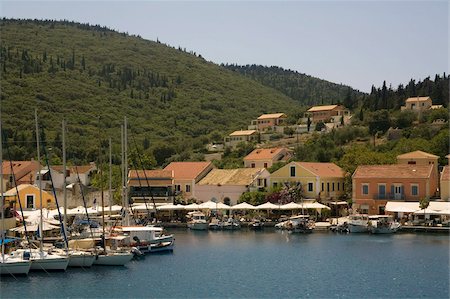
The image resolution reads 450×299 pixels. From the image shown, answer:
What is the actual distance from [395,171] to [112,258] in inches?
1327

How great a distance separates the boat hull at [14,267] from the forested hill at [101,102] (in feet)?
210

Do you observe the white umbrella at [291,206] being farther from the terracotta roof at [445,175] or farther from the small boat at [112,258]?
the small boat at [112,258]

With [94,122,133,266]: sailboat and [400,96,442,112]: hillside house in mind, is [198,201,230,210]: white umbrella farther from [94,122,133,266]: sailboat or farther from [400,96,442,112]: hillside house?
[400,96,442,112]: hillside house

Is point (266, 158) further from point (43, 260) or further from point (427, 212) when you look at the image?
point (43, 260)

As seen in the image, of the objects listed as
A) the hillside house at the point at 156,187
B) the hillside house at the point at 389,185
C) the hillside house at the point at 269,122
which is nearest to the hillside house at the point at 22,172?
the hillside house at the point at 156,187

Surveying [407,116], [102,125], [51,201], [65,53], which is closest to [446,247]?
[51,201]

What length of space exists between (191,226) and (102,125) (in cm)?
6597

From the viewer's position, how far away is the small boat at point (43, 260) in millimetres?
39031

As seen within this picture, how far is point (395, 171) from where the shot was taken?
67.4 m

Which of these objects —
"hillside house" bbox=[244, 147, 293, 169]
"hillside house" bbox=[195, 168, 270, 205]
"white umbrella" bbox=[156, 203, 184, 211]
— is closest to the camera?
"white umbrella" bbox=[156, 203, 184, 211]

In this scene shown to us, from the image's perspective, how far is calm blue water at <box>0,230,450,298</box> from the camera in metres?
35.0

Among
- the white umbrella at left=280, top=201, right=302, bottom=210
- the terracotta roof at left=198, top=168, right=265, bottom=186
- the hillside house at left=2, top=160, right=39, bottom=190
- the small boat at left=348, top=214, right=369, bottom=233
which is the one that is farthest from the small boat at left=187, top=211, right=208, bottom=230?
the hillside house at left=2, top=160, right=39, bottom=190

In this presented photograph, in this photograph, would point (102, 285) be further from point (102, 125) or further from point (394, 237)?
point (102, 125)

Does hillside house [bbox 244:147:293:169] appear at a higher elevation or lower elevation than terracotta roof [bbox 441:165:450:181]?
higher
